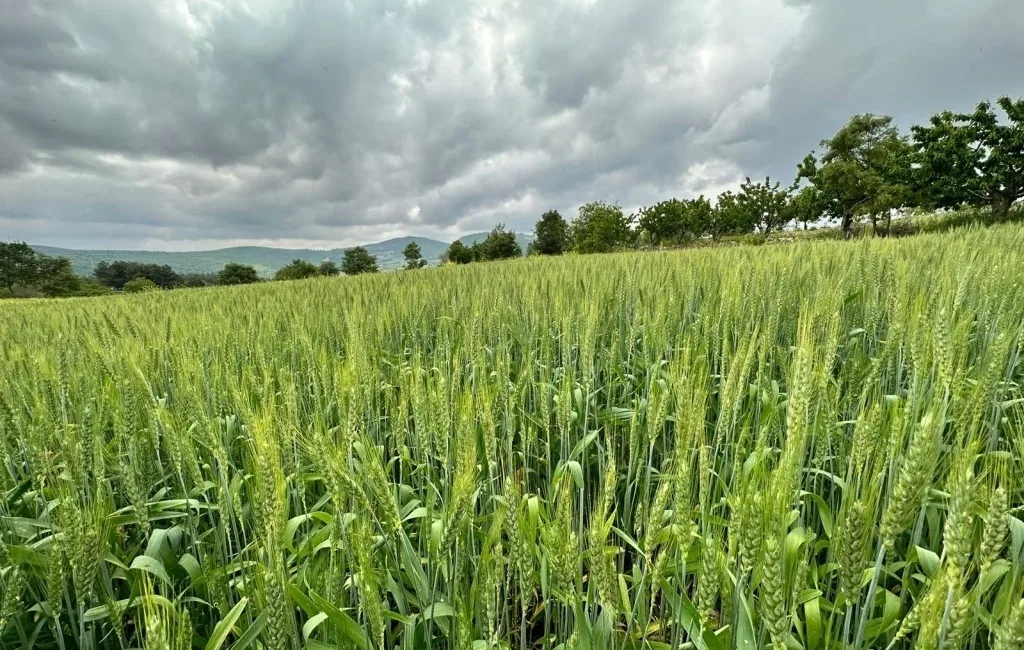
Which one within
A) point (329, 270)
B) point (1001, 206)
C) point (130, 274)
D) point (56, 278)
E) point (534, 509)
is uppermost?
point (130, 274)

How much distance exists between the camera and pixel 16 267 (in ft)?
232

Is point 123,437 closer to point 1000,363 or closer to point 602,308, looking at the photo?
point 602,308

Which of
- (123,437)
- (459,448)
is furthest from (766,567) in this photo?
(123,437)

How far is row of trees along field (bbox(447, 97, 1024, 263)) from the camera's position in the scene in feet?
68.9

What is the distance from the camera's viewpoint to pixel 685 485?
35.5 inches

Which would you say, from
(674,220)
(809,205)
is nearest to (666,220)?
(674,220)

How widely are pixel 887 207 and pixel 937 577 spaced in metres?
34.8

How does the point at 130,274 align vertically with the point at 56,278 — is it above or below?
above

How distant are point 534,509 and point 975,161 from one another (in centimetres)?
3162

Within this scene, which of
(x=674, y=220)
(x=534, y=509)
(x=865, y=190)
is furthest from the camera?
(x=674, y=220)

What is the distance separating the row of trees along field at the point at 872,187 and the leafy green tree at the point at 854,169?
0.20 ft

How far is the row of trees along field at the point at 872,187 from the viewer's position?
21016mm

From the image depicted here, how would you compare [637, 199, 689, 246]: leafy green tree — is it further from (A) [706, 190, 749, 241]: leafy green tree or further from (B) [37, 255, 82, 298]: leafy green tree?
(B) [37, 255, 82, 298]: leafy green tree

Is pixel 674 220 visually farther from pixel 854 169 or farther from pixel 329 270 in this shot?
pixel 329 270
